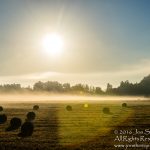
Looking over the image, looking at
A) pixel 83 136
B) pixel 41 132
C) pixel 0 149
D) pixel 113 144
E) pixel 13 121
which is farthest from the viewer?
pixel 13 121

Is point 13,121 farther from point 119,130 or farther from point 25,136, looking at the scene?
point 119,130

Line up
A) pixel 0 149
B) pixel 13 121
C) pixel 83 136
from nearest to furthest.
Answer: pixel 0 149 → pixel 83 136 → pixel 13 121

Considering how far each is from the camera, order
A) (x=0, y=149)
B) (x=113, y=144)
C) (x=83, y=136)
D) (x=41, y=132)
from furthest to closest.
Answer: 1. (x=41, y=132)
2. (x=83, y=136)
3. (x=113, y=144)
4. (x=0, y=149)

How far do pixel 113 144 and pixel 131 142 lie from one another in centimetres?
177

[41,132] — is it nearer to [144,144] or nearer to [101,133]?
[101,133]

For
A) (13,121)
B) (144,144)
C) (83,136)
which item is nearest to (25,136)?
(83,136)

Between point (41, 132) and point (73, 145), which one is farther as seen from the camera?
point (41, 132)

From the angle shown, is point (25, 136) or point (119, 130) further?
point (119, 130)

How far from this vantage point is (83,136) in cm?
3562

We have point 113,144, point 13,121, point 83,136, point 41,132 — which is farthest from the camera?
point 13,121

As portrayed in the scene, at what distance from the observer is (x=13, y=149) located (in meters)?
29.3

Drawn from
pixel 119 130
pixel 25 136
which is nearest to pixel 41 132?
pixel 25 136

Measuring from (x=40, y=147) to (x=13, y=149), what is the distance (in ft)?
7.29

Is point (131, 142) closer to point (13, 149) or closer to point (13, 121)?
point (13, 149)
